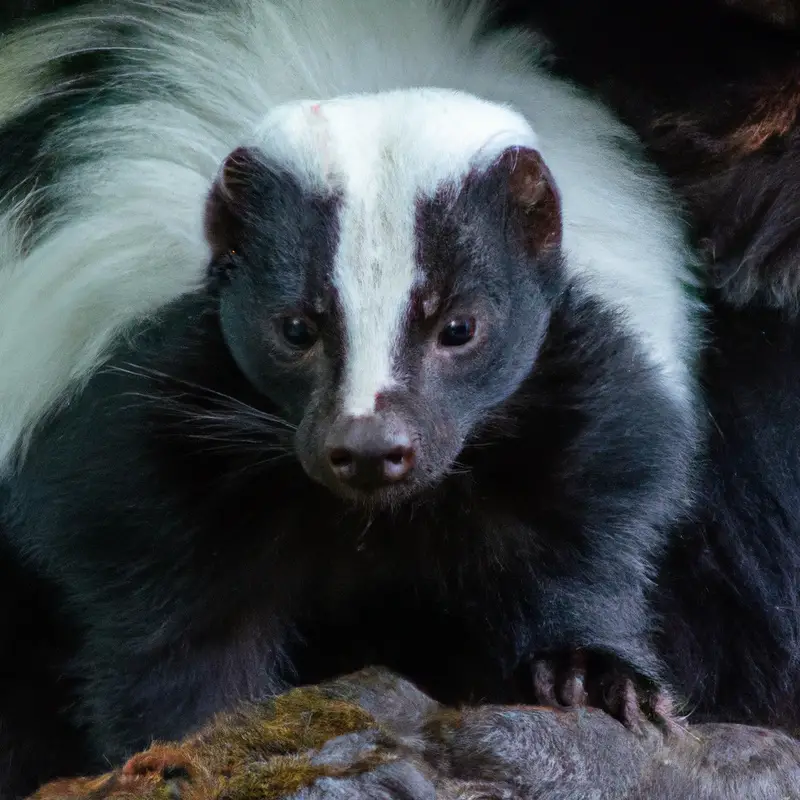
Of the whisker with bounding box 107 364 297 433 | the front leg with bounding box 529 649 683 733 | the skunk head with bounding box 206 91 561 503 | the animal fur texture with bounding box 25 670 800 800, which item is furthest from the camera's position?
the front leg with bounding box 529 649 683 733

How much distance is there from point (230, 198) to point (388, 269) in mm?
395

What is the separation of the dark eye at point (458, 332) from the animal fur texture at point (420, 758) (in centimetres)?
67

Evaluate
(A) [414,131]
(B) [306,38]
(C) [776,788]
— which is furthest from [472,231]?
(C) [776,788]

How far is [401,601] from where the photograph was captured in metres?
3.51

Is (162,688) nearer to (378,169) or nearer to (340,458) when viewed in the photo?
(340,458)

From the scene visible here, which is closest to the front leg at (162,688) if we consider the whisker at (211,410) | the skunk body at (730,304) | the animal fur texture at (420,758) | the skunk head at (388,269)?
the animal fur texture at (420,758)

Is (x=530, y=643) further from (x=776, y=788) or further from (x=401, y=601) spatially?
(x=776, y=788)

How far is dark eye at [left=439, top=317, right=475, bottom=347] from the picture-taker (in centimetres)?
306

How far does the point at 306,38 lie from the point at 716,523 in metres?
1.43

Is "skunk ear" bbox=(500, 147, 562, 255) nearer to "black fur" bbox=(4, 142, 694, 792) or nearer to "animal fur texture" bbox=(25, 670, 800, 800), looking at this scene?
"black fur" bbox=(4, 142, 694, 792)

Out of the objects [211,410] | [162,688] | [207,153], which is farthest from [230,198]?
[162,688]

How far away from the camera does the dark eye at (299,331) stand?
3059 mm

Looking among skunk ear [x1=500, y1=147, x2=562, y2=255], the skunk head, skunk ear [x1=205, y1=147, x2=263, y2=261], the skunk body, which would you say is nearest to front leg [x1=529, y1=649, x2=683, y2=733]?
the skunk body

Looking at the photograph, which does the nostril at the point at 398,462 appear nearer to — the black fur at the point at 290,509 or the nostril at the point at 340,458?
the nostril at the point at 340,458
